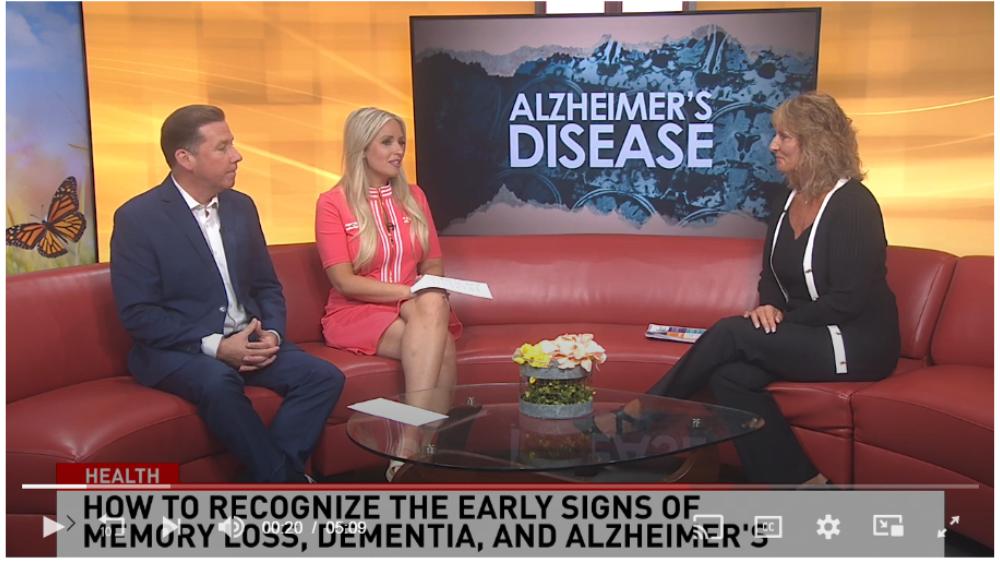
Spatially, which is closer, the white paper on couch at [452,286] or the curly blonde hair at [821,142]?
the curly blonde hair at [821,142]

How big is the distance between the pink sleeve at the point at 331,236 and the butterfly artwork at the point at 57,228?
1361mm

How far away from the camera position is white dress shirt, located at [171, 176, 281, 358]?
3631mm

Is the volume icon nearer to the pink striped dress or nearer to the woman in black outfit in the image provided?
the pink striped dress

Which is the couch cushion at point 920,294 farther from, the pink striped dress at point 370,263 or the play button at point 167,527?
the play button at point 167,527

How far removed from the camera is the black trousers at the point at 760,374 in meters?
3.50

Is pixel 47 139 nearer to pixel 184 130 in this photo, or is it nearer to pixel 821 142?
pixel 184 130

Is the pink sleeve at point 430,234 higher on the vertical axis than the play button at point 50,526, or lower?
higher

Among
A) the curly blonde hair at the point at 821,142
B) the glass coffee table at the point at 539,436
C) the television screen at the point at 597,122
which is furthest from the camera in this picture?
the television screen at the point at 597,122

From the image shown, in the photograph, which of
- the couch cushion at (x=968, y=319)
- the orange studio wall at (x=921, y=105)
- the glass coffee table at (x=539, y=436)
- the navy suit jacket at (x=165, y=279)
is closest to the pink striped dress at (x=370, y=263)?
the navy suit jacket at (x=165, y=279)

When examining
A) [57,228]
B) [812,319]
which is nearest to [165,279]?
[57,228]

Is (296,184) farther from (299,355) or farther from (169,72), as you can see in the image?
(299,355)

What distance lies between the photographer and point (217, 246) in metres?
3.67

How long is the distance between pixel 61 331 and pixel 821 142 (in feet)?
8.42

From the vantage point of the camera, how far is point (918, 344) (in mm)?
3945
